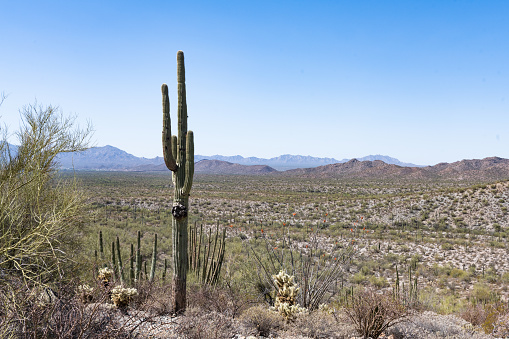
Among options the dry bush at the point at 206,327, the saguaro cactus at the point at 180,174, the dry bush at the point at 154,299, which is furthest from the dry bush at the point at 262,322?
the dry bush at the point at 154,299

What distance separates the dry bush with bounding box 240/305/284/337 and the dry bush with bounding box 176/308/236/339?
0.28 metres

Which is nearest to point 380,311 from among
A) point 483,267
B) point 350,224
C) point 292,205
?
point 483,267

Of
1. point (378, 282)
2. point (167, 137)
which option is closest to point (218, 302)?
point (167, 137)

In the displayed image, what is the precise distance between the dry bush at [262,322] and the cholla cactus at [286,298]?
0.15 meters

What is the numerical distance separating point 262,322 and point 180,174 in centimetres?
323

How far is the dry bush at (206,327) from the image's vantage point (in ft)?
14.3

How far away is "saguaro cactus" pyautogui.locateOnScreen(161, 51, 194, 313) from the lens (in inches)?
230

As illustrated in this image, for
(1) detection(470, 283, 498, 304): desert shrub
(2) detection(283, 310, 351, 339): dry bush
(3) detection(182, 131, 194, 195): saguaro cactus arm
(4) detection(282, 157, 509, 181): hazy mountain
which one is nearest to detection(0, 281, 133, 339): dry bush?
(3) detection(182, 131, 194, 195): saguaro cactus arm

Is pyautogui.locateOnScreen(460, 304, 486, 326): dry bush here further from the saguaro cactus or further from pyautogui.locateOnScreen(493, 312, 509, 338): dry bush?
the saguaro cactus

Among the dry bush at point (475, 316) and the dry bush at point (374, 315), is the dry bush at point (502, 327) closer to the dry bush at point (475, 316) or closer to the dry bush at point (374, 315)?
the dry bush at point (475, 316)

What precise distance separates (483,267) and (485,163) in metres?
139

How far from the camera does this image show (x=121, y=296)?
5992 millimetres

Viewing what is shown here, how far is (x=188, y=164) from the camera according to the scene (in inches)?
237

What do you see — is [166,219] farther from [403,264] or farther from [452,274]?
[452,274]
